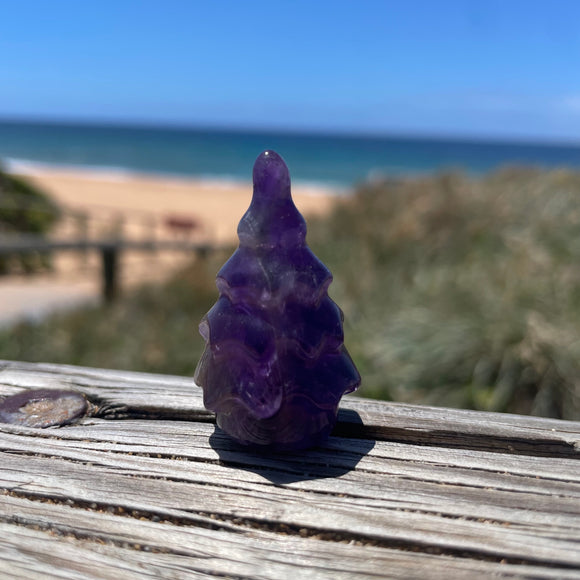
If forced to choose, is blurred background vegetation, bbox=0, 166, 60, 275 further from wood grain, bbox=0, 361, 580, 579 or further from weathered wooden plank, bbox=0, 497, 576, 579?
weathered wooden plank, bbox=0, 497, 576, 579

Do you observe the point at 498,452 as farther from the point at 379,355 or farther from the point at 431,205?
the point at 431,205

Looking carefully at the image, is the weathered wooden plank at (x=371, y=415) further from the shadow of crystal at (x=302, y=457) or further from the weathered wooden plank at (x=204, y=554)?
the weathered wooden plank at (x=204, y=554)

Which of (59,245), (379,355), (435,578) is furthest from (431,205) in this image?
(435,578)

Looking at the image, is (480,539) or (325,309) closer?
(480,539)

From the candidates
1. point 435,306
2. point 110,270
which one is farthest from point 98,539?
point 110,270

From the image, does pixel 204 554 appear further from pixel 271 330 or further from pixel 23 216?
pixel 23 216
